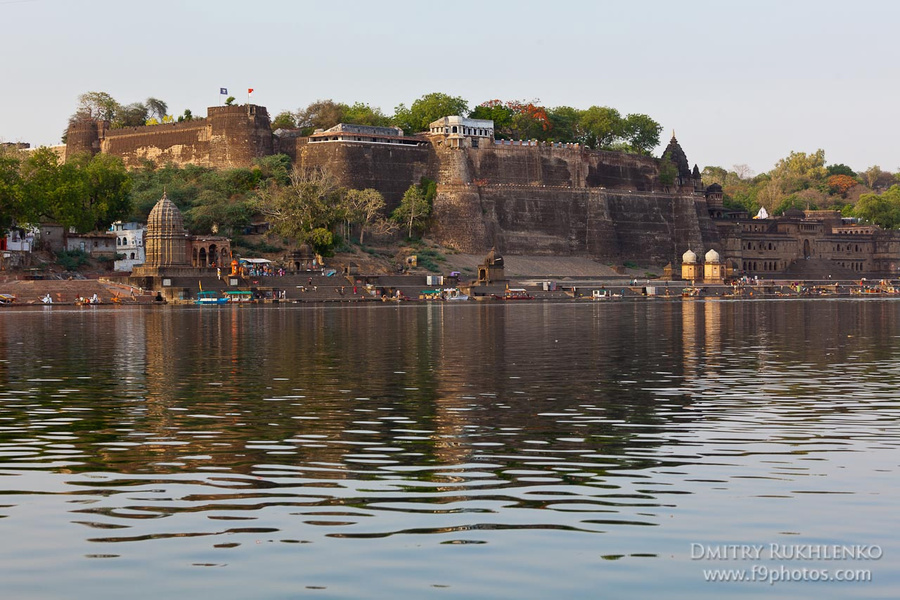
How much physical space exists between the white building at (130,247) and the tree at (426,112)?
105ft

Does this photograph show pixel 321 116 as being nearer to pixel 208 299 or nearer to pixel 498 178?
pixel 498 178

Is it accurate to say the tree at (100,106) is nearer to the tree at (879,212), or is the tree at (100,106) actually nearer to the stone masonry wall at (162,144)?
the stone masonry wall at (162,144)

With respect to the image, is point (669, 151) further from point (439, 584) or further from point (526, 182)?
point (439, 584)

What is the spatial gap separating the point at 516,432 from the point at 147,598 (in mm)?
8735

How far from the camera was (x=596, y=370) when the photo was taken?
90.5 ft

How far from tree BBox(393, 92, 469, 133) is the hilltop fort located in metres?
4.79

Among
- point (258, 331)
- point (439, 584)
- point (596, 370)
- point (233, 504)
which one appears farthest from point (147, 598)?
point (258, 331)

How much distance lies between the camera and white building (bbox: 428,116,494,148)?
105 m

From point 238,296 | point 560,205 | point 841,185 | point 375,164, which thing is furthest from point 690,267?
point 841,185

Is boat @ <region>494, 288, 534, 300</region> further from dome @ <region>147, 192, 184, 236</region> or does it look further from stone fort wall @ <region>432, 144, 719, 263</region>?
dome @ <region>147, 192, 184, 236</region>

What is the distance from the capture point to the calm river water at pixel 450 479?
374 inches

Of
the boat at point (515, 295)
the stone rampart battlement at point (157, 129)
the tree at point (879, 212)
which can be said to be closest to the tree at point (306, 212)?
the boat at point (515, 295)

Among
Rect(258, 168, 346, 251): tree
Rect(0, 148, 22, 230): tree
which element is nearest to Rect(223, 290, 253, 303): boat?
Rect(258, 168, 346, 251): tree

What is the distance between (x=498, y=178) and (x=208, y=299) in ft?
117
